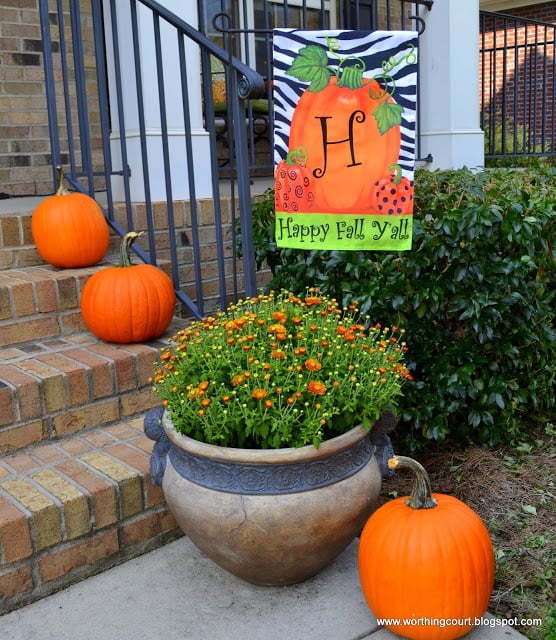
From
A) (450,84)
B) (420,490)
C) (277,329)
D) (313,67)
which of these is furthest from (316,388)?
(450,84)

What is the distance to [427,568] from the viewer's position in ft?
5.86

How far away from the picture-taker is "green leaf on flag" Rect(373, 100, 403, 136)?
8.00ft

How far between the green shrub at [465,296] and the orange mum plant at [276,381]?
1.83ft

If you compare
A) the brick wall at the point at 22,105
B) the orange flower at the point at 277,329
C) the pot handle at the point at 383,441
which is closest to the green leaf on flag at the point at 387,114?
the orange flower at the point at 277,329

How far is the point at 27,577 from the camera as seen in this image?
201cm

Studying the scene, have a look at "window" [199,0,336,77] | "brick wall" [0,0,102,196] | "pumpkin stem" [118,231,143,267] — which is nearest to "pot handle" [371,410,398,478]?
"pumpkin stem" [118,231,143,267]

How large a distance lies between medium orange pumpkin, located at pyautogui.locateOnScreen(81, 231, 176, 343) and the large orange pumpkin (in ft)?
2.36

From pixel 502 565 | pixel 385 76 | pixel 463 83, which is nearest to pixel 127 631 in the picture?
pixel 502 565

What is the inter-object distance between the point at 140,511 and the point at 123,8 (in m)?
2.38

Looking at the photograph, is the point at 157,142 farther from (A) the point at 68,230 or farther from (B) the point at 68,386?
(B) the point at 68,386

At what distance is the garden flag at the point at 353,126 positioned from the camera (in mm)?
2436

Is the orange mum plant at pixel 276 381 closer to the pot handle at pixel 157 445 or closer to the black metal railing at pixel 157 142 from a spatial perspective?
the pot handle at pixel 157 445

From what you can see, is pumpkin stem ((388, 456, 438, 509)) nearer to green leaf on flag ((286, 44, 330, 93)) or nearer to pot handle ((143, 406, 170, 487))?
pot handle ((143, 406, 170, 487))

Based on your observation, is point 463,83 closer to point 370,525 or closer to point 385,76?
point 385,76
